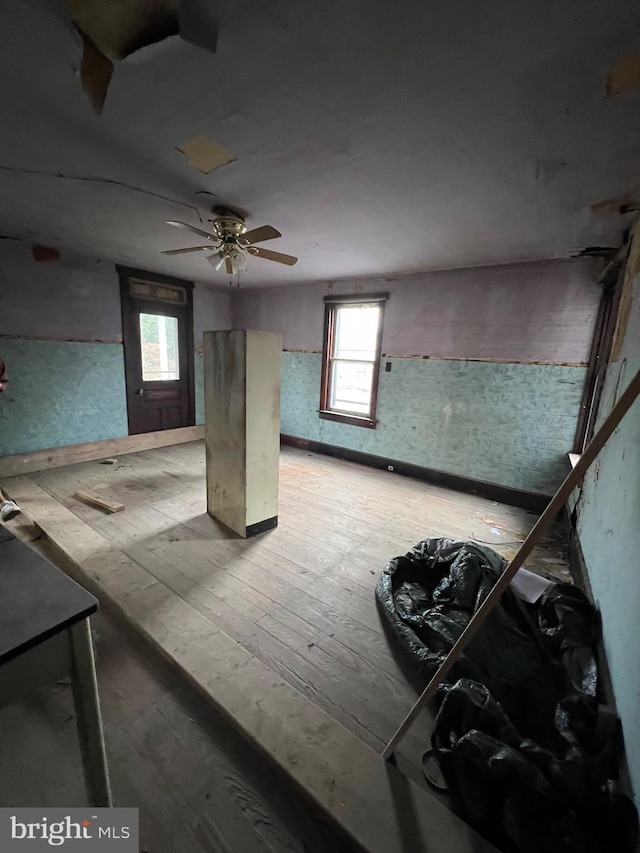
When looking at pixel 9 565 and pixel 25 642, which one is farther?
pixel 9 565

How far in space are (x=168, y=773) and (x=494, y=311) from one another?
4.14 meters

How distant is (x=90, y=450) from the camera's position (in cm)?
428

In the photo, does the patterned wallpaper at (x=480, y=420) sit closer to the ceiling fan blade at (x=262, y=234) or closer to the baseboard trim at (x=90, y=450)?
the ceiling fan blade at (x=262, y=234)

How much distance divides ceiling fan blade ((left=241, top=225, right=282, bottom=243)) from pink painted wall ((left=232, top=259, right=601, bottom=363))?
2.20 metres


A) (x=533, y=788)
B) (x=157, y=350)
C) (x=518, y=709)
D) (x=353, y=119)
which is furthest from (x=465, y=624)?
(x=157, y=350)

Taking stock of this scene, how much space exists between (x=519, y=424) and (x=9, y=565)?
392 centimetres

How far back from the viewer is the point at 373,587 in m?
2.15

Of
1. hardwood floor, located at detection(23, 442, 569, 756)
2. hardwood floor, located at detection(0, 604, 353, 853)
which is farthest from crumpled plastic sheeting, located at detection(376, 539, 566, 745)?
hardwood floor, located at detection(0, 604, 353, 853)

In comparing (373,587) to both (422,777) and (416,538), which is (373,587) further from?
(422,777)

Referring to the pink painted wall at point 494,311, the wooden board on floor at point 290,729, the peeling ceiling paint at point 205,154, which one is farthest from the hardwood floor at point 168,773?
the pink painted wall at point 494,311

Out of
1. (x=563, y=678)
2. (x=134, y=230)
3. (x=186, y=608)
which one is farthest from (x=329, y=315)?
(x=563, y=678)

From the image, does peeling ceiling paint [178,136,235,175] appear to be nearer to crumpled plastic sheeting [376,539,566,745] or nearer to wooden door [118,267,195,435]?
crumpled plastic sheeting [376,539,566,745]

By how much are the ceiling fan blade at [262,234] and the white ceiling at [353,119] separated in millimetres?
181

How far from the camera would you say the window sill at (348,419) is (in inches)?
178
